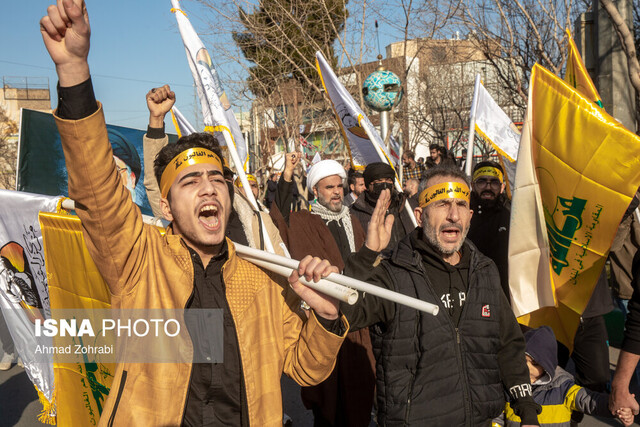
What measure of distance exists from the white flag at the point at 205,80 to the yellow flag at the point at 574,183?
215cm

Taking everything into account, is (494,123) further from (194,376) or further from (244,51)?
(244,51)

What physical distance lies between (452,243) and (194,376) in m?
1.50

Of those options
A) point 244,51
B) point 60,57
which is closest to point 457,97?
point 244,51

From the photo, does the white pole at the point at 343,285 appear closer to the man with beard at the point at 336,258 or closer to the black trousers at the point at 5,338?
the man with beard at the point at 336,258

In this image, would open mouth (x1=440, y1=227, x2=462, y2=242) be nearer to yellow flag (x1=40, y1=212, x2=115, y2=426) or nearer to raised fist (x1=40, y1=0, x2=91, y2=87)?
yellow flag (x1=40, y1=212, x2=115, y2=426)

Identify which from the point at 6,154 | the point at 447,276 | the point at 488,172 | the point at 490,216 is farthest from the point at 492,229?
the point at 6,154

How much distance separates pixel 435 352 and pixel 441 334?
9cm

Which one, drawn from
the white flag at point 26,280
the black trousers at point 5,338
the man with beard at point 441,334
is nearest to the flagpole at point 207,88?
the white flag at point 26,280

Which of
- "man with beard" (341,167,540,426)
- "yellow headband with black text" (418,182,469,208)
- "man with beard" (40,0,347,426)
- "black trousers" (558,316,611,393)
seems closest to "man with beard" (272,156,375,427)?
"black trousers" (558,316,611,393)

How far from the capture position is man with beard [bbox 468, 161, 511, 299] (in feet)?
17.6

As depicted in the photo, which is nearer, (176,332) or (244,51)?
(176,332)

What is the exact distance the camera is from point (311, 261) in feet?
6.98

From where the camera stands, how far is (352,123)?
6.26m

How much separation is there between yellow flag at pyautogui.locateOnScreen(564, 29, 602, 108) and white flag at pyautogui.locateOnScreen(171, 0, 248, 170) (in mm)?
2674
